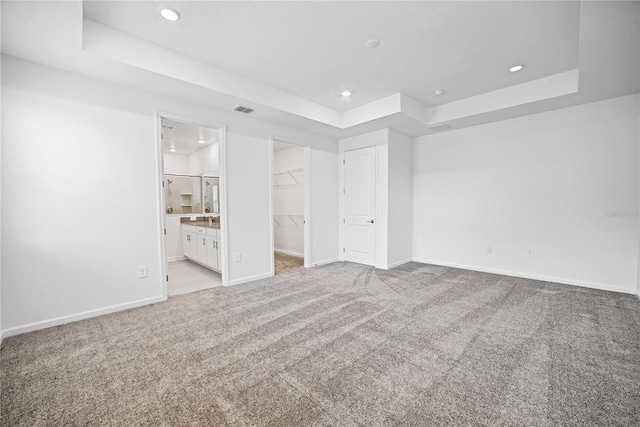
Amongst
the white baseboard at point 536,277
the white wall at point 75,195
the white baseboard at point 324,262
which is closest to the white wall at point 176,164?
the white wall at point 75,195

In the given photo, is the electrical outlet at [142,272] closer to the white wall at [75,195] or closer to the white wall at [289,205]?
the white wall at [75,195]

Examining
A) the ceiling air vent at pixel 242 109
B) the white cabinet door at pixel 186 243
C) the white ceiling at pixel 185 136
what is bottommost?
the white cabinet door at pixel 186 243

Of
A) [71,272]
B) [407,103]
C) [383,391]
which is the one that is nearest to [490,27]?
[407,103]

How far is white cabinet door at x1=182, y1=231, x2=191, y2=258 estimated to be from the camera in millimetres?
5646

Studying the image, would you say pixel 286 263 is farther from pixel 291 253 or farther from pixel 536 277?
pixel 536 277

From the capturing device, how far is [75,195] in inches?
107

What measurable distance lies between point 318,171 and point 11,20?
397cm

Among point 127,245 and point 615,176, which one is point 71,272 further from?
point 615,176

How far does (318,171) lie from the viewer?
515 cm

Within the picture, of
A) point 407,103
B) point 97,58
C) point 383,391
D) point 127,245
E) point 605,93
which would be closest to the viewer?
point 383,391

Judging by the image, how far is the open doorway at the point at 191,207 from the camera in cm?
443

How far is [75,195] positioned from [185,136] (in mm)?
3283

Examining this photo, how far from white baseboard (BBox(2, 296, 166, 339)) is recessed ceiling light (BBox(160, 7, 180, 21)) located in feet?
9.78

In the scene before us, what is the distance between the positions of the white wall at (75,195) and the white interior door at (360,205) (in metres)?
2.87
